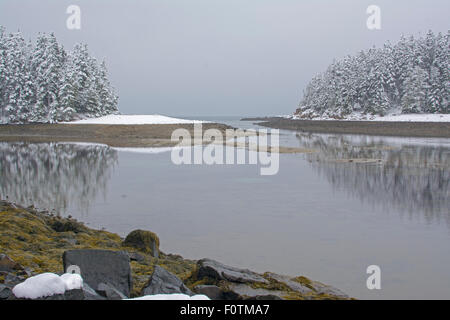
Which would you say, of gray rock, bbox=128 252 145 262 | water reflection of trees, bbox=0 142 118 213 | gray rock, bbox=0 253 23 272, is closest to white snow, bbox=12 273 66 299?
gray rock, bbox=0 253 23 272

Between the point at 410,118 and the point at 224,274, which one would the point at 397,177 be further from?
the point at 410,118

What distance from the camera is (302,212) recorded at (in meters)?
16.1

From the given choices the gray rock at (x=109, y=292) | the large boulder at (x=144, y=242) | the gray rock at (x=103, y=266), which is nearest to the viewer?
the gray rock at (x=109, y=292)

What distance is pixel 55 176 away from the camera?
2488 cm

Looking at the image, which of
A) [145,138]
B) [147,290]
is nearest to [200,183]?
[147,290]

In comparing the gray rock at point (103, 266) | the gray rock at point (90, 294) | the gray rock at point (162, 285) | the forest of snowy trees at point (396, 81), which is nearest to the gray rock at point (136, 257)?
the gray rock at point (103, 266)

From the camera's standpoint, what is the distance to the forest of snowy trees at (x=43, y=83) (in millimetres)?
66750

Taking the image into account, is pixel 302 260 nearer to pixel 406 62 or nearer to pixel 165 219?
pixel 165 219

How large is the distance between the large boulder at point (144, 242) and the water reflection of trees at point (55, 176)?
5872 mm

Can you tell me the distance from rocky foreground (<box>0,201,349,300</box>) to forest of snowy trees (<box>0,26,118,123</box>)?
5964 centimetres

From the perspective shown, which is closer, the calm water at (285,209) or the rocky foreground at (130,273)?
the rocky foreground at (130,273)

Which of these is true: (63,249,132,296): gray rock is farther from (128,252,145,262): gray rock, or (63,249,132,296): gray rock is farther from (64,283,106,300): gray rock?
(128,252,145,262): gray rock

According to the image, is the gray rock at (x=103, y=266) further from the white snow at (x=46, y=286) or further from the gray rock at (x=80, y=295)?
the white snow at (x=46, y=286)

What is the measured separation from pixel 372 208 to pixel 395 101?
83.3m
